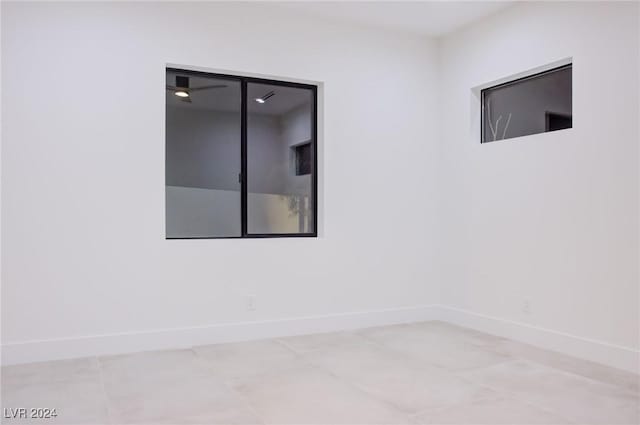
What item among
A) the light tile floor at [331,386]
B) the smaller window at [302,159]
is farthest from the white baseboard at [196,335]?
the smaller window at [302,159]

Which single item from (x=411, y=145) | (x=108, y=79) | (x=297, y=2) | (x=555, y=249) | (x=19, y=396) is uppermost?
(x=297, y=2)

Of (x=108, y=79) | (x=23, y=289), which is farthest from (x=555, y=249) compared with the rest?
(x=23, y=289)

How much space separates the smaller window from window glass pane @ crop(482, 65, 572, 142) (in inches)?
63.6

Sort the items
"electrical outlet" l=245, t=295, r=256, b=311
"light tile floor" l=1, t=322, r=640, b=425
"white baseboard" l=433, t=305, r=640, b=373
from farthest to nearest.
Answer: "electrical outlet" l=245, t=295, r=256, b=311, "white baseboard" l=433, t=305, r=640, b=373, "light tile floor" l=1, t=322, r=640, b=425

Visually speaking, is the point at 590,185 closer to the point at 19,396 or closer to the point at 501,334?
the point at 501,334

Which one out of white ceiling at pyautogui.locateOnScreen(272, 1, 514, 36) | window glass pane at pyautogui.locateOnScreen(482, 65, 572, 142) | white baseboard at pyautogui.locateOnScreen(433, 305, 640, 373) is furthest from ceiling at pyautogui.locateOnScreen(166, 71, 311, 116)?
white baseboard at pyautogui.locateOnScreen(433, 305, 640, 373)

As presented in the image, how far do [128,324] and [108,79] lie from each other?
1804 mm

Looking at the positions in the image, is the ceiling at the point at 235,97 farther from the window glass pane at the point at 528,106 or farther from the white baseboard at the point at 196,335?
the white baseboard at the point at 196,335

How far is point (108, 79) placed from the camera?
3.85m

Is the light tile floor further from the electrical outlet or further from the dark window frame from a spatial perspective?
the dark window frame

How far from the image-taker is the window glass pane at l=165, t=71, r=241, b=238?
432 centimetres

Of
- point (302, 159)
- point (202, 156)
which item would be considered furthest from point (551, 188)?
point (202, 156)

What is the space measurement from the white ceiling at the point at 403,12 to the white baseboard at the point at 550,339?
8.59 ft

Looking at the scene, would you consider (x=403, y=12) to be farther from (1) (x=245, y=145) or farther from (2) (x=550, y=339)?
(2) (x=550, y=339)
